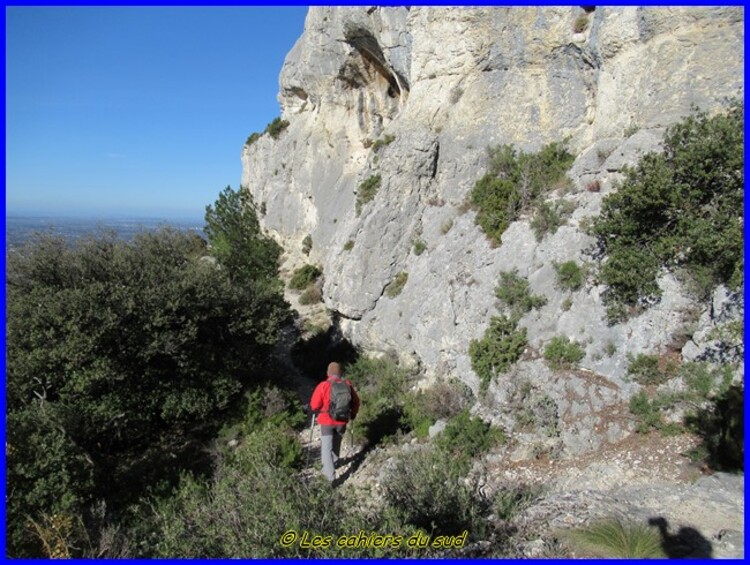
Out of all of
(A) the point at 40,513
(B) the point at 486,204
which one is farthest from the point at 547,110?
(A) the point at 40,513

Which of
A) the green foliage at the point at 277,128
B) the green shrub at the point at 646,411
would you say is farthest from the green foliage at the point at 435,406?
the green foliage at the point at 277,128

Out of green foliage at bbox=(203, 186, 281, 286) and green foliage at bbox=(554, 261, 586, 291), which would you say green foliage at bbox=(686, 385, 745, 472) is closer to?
green foliage at bbox=(554, 261, 586, 291)

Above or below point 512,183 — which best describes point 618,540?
below

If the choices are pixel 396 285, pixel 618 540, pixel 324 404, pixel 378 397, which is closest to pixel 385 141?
pixel 396 285

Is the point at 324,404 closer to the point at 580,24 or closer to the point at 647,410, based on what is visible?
the point at 647,410

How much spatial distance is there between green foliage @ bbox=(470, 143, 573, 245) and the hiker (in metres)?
7.86

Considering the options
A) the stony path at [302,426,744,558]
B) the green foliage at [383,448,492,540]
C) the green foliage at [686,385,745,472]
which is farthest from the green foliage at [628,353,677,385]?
the green foliage at [383,448,492,540]

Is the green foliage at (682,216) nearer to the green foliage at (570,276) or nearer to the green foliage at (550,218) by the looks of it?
the green foliage at (570,276)

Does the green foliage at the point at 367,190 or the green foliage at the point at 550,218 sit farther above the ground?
the green foliage at the point at 367,190

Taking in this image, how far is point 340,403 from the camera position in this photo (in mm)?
8625

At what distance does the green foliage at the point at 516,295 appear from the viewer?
12.2 metres

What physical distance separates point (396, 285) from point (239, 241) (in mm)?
14258

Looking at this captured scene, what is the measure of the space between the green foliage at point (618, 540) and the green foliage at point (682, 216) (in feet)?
18.5

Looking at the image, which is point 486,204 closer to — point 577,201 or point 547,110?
point 577,201
